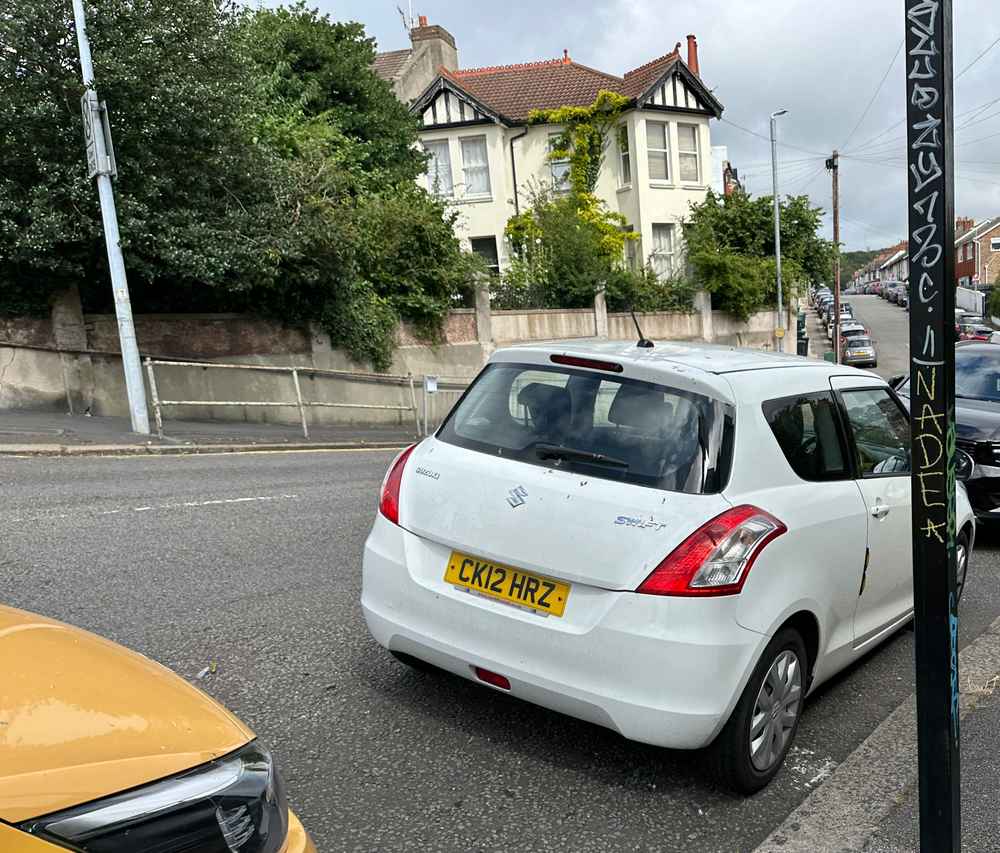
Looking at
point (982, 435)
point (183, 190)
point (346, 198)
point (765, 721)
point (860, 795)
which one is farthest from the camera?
Answer: point (346, 198)

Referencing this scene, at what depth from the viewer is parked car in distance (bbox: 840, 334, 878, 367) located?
46531 millimetres

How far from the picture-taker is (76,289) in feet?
52.7

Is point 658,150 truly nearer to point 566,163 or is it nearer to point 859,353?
point 566,163

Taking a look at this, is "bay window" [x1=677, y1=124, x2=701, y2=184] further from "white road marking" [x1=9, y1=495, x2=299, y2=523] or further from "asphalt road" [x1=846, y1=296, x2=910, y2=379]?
"white road marking" [x1=9, y1=495, x2=299, y2=523]

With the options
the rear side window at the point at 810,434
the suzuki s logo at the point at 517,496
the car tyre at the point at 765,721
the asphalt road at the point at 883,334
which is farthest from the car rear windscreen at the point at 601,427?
the asphalt road at the point at 883,334

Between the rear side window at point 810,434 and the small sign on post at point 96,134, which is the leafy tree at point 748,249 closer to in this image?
the small sign on post at point 96,134

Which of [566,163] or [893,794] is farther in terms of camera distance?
[566,163]

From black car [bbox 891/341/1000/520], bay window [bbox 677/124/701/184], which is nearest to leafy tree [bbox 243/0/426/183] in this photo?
bay window [bbox 677/124/701/184]

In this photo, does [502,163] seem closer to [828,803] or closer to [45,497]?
[45,497]

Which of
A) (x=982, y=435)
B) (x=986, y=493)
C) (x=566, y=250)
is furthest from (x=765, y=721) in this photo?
(x=566, y=250)

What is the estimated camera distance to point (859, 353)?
1833 inches

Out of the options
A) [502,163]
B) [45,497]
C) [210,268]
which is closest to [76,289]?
[210,268]

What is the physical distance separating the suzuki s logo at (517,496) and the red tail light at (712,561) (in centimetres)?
59

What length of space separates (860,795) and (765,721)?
41 cm
